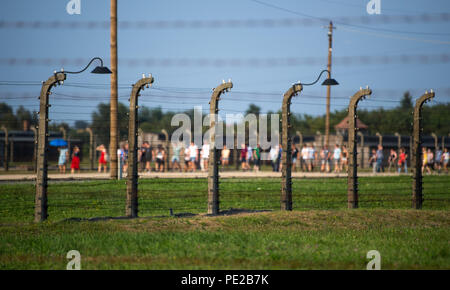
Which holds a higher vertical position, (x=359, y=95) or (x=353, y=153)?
(x=359, y=95)

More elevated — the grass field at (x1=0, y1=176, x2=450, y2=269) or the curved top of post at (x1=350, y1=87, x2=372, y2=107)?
the curved top of post at (x1=350, y1=87, x2=372, y2=107)

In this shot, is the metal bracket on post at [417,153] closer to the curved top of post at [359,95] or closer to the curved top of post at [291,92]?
the curved top of post at [359,95]

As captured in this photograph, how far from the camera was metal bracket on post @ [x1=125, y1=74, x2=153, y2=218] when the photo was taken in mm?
11016

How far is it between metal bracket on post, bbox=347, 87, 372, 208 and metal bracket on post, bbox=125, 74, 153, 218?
14.5ft

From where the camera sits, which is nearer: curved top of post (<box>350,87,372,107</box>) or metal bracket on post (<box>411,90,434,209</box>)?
curved top of post (<box>350,87,372,107</box>)

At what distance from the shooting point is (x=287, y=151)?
1200cm

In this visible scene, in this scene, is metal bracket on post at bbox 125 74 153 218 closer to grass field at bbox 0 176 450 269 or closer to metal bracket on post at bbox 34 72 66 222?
grass field at bbox 0 176 450 269

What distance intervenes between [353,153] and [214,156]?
10.1ft

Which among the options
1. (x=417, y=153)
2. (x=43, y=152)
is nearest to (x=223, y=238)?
(x=43, y=152)

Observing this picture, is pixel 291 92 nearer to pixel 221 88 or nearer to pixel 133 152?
pixel 221 88

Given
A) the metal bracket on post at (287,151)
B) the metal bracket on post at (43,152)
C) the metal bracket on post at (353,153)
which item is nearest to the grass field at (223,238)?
the metal bracket on post at (43,152)

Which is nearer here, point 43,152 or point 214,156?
point 43,152

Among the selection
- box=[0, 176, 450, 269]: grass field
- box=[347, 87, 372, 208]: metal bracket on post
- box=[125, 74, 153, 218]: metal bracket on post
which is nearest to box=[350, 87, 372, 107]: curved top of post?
box=[347, 87, 372, 208]: metal bracket on post

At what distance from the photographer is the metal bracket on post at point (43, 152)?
10453 millimetres
